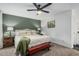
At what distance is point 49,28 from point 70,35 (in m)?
0.45

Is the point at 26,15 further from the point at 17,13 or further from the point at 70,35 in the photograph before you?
the point at 70,35

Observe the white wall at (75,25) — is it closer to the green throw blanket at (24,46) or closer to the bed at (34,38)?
the bed at (34,38)

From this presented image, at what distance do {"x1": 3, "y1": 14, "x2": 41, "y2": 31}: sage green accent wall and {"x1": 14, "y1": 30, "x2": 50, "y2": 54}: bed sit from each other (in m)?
0.10

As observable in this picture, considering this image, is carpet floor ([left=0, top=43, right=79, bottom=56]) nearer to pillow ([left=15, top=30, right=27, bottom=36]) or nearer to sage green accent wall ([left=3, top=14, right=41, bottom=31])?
pillow ([left=15, top=30, right=27, bottom=36])

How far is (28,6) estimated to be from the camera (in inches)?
67.1

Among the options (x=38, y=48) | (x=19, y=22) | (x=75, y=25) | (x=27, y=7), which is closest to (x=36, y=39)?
(x=38, y=48)

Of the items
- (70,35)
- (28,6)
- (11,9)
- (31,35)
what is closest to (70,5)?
(70,35)

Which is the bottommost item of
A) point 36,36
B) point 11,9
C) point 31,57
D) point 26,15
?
point 31,57

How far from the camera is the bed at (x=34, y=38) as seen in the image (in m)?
1.70

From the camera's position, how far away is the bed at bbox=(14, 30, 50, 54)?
1.70 m

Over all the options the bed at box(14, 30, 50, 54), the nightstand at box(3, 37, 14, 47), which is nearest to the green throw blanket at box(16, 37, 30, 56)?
the bed at box(14, 30, 50, 54)

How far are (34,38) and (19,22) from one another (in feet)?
1.44

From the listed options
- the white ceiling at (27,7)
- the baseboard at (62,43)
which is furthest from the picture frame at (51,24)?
the baseboard at (62,43)

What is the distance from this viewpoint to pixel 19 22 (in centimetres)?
171
